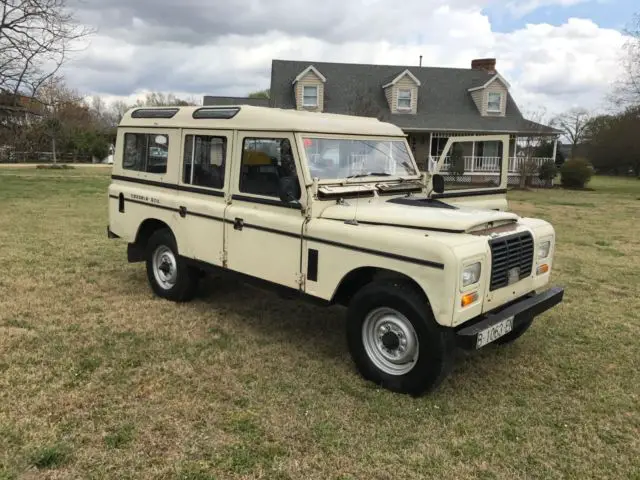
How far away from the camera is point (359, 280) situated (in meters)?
4.32

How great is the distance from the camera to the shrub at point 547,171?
2643cm

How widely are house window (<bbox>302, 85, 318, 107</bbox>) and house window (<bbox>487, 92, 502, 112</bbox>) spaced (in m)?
9.73

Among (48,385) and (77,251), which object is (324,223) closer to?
(48,385)

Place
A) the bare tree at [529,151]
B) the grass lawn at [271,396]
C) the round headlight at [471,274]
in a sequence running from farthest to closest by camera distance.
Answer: the bare tree at [529,151] < the round headlight at [471,274] < the grass lawn at [271,396]

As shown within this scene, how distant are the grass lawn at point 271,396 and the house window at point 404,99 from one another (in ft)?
76.5

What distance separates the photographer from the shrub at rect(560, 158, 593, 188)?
26656mm

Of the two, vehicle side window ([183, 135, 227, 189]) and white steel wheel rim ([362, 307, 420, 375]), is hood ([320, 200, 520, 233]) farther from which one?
vehicle side window ([183, 135, 227, 189])

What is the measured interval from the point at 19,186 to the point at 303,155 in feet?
62.7

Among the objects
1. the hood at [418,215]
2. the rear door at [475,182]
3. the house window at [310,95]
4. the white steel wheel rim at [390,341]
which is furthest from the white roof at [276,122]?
the house window at [310,95]

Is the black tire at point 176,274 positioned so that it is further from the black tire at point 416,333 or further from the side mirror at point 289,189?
the black tire at point 416,333

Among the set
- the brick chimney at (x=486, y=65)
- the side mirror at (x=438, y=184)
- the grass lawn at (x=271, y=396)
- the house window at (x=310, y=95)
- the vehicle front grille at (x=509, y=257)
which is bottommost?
the grass lawn at (x=271, y=396)

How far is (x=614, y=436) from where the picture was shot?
350 centimetres

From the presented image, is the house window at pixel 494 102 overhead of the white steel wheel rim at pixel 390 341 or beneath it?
overhead

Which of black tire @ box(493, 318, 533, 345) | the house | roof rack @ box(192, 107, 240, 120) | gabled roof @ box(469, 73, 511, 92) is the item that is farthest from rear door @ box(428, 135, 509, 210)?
gabled roof @ box(469, 73, 511, 92)
